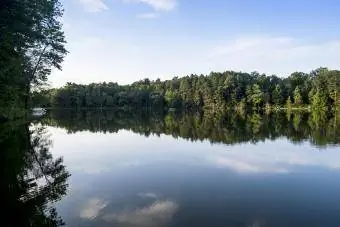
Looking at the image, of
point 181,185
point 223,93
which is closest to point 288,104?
point 223,93

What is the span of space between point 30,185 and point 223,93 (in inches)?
4359

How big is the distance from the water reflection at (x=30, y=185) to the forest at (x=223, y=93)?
71.2 meters

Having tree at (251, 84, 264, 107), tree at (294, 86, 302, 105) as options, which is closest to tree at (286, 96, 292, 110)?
tree at (294, 86, 302, 105)

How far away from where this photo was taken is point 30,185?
44.8 ft

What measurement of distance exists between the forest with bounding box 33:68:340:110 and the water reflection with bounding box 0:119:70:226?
71.2m

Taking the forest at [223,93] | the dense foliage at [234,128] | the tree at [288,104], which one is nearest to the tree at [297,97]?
the forest at [223,93]

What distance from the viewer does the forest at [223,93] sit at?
98.4 meters

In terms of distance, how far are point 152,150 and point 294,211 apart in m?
14.7

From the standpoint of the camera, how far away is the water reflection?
33.0ft

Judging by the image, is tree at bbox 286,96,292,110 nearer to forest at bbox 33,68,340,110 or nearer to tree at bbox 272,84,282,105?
forest at bbox 33,68,340,110

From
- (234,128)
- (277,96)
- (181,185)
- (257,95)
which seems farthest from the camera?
(257,95)

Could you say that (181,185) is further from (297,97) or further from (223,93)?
(223,93)

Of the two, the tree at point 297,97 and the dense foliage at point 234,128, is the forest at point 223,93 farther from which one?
the dense foliage at point 234,128

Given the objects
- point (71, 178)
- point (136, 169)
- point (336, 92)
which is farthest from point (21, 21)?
point (336, 92)
